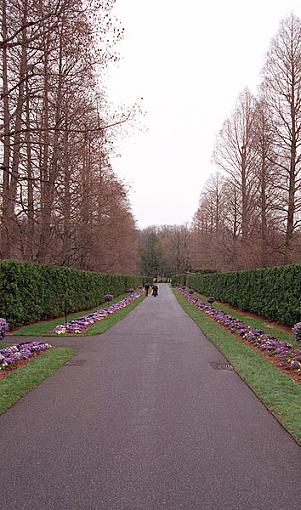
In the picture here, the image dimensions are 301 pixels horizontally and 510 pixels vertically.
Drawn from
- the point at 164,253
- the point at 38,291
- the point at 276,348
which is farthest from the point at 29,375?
the point at 164,253

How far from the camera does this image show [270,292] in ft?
49.4

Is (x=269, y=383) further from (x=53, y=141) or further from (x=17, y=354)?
(x=53, y=141)

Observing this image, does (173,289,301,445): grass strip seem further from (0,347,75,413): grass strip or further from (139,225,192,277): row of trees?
(139,225,192,277): row of trees

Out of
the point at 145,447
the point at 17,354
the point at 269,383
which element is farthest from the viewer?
the point at 17,354

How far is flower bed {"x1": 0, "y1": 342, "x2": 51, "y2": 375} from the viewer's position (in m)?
7.30

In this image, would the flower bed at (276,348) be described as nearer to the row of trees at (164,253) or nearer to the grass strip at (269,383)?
the grass strip at (269,383)

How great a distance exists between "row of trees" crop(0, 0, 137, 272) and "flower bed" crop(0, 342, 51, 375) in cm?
487

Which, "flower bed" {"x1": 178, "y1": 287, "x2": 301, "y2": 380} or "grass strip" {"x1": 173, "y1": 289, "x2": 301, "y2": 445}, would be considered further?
"flower bed" {"x1": 178, "y1": 287, "x2": 301, "y2": 380}

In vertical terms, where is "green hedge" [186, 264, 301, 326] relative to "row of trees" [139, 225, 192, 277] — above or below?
below

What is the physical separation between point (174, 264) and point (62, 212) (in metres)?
77.0

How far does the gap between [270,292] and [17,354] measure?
1012 centimetres

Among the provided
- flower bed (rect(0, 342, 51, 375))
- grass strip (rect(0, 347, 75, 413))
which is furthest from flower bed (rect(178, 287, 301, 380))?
flower bed (rect(0, 342, 51, 375))

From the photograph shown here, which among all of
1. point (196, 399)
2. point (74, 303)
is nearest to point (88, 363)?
point (196, 399)

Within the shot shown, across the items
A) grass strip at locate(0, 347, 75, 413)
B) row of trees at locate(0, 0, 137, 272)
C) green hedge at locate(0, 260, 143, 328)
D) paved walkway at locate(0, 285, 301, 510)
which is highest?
row of trees at locate(0, 0, 137, 272)
